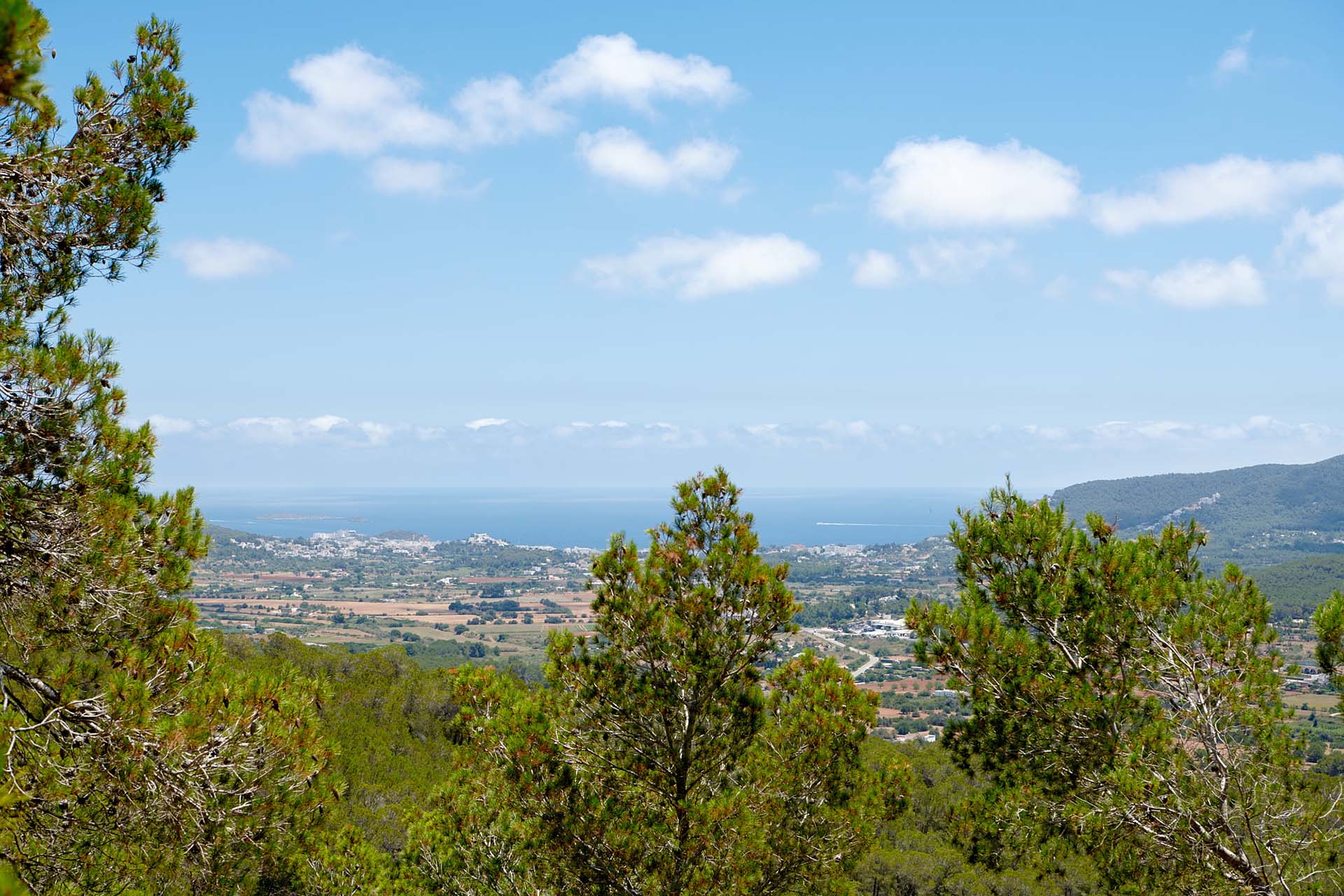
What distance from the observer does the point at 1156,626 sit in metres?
5.96

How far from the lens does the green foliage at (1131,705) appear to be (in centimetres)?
543

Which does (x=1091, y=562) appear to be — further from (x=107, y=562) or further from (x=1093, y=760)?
(x=107, y=562)

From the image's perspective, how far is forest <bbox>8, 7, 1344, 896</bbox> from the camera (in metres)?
4.38

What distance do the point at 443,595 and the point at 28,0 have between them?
140m

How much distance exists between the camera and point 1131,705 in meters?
5.84

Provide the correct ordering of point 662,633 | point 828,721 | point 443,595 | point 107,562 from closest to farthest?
point 107,562
point 662,633
point 828,721
point 443,595

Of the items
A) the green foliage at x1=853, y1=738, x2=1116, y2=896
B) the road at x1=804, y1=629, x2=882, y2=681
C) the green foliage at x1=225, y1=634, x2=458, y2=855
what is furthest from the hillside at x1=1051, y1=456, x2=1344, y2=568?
the green foliage at x1=225, y1=634, x2=458, y2=855

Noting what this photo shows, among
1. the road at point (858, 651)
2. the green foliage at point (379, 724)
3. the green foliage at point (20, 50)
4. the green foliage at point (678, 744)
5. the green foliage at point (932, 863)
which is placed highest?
the green foliage at point (20, 50)

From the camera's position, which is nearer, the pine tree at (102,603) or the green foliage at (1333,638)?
the pine tree at (102,603)

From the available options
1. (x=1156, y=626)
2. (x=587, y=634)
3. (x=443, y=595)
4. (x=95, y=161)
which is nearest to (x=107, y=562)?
(x=95, y=161)

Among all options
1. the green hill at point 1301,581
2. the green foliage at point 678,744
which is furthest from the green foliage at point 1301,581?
the green foliage at point 678,744

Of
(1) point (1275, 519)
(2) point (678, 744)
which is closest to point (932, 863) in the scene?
(2) point (678, 744)

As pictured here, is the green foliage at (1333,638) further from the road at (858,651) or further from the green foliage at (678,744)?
the road at (858,651)

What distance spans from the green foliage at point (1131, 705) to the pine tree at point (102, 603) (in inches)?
201
